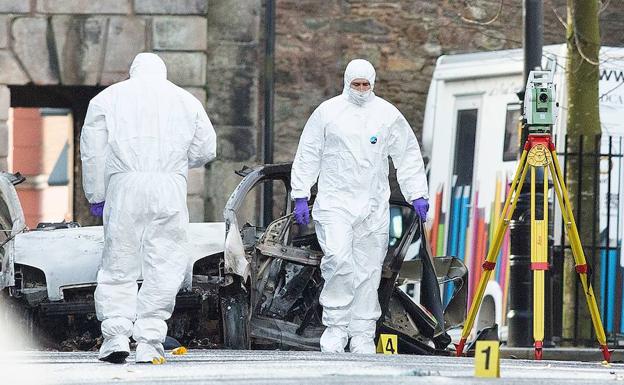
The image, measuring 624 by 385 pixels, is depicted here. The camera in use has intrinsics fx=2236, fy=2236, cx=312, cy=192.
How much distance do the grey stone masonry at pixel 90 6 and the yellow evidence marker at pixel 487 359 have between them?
11.8m

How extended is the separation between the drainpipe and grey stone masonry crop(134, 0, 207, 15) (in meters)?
1.27

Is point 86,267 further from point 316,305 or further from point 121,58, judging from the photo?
point 121,58

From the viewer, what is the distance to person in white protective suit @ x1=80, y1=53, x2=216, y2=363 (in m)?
11.6

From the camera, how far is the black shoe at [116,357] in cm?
1144

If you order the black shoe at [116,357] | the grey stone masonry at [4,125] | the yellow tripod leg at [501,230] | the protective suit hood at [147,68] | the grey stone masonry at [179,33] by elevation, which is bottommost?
the black shoe at [116,357]

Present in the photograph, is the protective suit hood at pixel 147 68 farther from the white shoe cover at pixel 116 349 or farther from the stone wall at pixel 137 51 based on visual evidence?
the stone wall at pixel 137 51

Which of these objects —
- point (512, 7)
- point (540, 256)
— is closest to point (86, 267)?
point (540, 256)

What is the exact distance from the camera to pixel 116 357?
11.5 metres

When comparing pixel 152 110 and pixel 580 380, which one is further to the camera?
pixel 152 110

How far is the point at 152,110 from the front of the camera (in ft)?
38.9

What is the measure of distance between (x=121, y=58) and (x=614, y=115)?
182 inches

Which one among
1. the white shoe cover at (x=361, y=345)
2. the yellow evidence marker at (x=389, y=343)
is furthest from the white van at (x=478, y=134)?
the yellow evidence marker at (x=389, y=343)

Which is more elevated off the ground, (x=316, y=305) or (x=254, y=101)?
(x=254, y=101)

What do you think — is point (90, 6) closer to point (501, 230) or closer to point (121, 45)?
point (121, 45)
